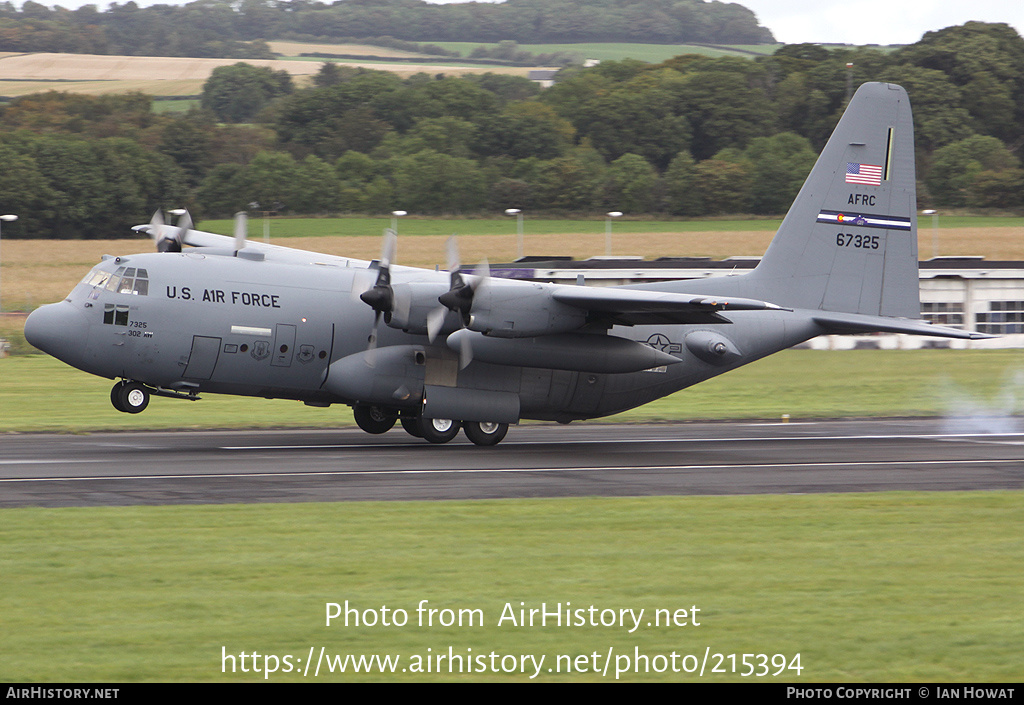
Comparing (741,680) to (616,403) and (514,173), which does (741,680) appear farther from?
(514,173)

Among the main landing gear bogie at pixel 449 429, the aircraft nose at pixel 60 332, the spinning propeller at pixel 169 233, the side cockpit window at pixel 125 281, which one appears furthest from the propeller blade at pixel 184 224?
the main landing gear bogie at pixel 449 429

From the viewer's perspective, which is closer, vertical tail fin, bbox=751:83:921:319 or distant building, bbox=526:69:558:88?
vertical tail fin, bbox=751:83:921:319

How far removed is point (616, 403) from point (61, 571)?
1517cm

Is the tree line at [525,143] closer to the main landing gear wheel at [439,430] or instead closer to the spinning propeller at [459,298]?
the main landing gear wheel at [439,430]

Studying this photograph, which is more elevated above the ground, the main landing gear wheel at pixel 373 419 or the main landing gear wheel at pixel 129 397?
the main landing gear wheel at pixel 129 397

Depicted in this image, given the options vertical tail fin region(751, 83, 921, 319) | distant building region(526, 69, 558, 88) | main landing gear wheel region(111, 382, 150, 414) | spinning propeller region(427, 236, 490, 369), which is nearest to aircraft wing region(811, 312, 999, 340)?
vertical tail fin region(751, 83, 921, 319)

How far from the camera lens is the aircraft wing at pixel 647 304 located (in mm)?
20984

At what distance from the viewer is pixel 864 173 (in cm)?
2691

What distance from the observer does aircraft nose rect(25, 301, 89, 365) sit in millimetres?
21844

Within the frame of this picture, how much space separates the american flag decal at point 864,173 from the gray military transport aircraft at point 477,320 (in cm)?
4

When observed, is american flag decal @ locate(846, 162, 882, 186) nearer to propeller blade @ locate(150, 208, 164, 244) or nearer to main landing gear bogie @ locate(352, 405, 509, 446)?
main landing gear bogie @ locate(352, 405, 509, 446)

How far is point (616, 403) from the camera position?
25.4 m

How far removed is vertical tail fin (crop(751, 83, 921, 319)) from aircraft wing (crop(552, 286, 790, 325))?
14.6 ft

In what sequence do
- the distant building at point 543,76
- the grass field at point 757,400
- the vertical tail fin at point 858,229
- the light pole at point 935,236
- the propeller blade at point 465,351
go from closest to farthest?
1. the propeller blade at point 465,351
2. the vertical tail fin at point 858,229
3. the grass field at point 757,400
4. the light pole at point 935,236
5. the distant building at point 543,76
